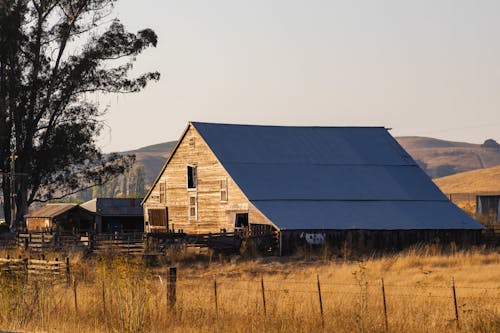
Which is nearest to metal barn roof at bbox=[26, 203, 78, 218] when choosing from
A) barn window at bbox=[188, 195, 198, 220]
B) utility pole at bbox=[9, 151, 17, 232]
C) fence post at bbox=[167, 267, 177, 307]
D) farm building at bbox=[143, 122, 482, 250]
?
utility pole at bbox=[9, 151, 17, 232]

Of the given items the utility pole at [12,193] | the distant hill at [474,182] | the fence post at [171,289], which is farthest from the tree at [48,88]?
the distant hill at [474,182]

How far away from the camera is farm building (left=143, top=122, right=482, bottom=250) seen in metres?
48.1

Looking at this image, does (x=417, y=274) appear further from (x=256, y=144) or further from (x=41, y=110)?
(x=41, y=110)

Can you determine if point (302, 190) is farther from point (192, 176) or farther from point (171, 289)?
point (171, 289)

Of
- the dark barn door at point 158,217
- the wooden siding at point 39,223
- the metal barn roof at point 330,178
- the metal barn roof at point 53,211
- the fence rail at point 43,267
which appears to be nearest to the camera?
the fence rail at point 43,267

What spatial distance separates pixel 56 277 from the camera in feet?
114

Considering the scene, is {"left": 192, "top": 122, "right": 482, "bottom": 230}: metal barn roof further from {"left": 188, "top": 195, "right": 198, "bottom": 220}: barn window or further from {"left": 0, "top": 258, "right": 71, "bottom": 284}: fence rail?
{"left": 0, "top": 258, "right": 71, "bottom": 284}: fence rail

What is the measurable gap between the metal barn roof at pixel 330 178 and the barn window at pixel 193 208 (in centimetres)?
348

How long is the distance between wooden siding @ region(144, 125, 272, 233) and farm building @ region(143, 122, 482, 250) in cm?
5

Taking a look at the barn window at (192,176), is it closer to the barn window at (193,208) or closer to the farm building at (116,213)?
the barn window at (193,208)

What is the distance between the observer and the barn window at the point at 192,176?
54.0 m

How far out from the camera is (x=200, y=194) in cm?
5353

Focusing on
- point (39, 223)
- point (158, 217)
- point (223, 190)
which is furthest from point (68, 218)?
point (223, 190)

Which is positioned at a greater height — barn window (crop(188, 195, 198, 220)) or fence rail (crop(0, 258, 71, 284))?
barn window (crop(188, 195, 198, 220))
